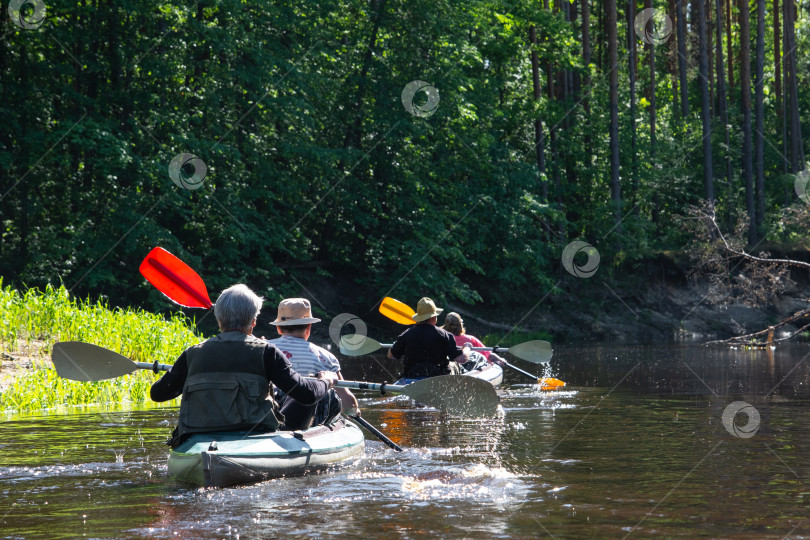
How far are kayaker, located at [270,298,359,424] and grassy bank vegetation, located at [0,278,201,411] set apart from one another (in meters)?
5.03

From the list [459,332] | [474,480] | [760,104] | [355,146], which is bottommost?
[474,480]

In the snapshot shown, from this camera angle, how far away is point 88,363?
7566mm

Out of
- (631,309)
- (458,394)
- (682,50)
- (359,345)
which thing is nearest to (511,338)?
(631,309)

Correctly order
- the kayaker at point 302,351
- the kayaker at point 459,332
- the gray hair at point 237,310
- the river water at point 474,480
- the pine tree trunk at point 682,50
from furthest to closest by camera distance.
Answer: the pine tree trunk at point 682,50 → the kayaker at point 459,332 → the kayaker at point 302,351 → the gray hair at point 237,310 → the river water at point 474,480

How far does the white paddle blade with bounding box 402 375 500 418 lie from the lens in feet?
23.6

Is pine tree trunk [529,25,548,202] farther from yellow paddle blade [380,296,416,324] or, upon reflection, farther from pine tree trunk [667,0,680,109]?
yellow paddle blade [380,296,416,324]

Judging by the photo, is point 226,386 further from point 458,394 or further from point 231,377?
point 458,394

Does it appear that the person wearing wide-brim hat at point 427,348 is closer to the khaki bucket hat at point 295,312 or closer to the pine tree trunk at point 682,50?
the khaki bucket hat at point 295,312

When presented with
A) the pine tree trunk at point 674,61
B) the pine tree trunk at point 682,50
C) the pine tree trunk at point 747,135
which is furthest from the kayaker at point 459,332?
the pine tree trunk at point 674,61

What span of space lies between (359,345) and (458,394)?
489 centimetres

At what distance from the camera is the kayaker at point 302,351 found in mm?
7152

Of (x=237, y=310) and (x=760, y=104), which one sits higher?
(x=760, y=104)

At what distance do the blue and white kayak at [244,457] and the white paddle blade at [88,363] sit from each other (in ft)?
5.22

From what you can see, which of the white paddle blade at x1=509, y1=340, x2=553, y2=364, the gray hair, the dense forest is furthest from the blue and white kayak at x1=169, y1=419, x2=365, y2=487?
the dense forest
